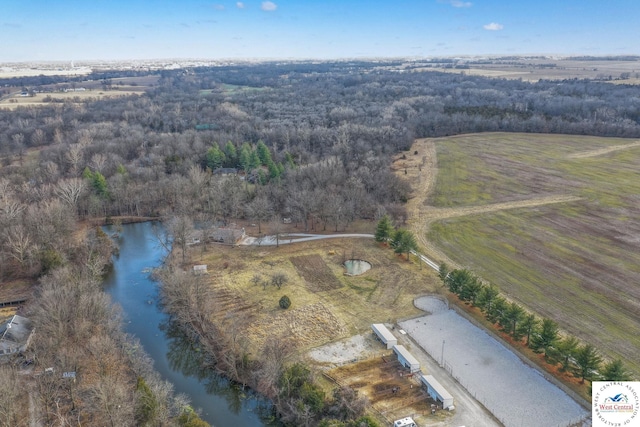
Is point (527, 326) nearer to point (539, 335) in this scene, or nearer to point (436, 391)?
point (539, 335)

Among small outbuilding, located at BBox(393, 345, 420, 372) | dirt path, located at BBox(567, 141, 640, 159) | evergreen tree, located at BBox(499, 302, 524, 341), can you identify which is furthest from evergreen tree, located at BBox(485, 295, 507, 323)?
dirt path, located at BBox(567, 141, 640, 159)

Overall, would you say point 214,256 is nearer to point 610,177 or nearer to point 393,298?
point 393,298

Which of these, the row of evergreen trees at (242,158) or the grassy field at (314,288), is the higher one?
the row of evergreen trees at (242,158)

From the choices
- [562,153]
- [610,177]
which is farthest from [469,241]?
[562,153]

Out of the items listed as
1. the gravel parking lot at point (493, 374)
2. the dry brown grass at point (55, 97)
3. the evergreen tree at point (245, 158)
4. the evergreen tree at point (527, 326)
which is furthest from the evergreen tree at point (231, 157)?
the dry brown grass at point (55, 97)

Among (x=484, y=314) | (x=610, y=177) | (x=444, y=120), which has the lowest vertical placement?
(x=484, y=314)

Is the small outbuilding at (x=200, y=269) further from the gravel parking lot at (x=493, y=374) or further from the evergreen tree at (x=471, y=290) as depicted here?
the evergreen tree at (x=471, y=290)

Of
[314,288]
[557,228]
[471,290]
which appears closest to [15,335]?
[314,288]
